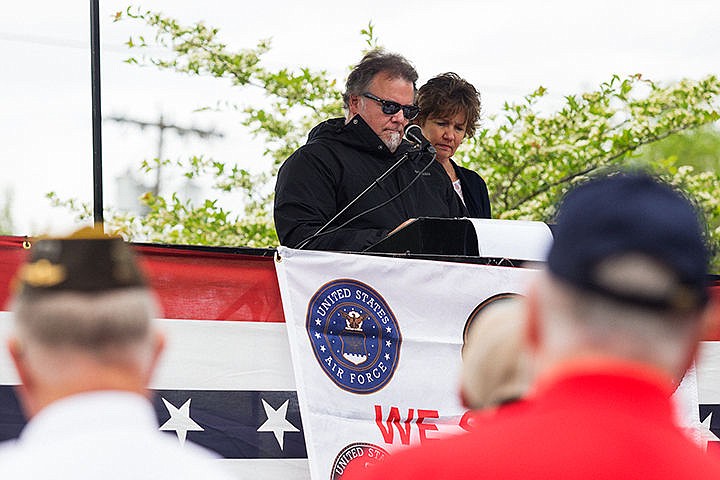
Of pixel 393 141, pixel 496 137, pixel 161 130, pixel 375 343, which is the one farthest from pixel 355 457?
pixel 161 130

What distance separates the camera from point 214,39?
10.7m

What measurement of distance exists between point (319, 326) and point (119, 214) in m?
→ 7.72

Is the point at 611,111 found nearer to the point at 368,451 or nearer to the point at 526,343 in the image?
the point at 368,451

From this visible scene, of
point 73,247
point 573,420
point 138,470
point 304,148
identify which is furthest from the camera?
point 304,148

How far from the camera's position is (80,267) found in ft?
5.06

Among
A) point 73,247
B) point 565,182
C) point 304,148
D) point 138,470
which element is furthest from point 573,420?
point 565,182

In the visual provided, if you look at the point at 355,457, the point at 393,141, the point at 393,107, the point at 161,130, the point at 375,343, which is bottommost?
the point at 355,457

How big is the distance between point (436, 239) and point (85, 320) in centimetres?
255

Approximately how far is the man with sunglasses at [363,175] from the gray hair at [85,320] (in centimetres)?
251

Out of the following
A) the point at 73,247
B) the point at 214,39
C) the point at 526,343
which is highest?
the point at 214,39

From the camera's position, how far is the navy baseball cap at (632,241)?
1.34 metres

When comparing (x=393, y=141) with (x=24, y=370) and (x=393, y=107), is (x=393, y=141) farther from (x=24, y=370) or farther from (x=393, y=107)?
(x=24, y=370)

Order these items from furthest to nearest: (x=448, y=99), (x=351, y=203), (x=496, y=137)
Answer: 1. (x=496, y=137)
2. (x=448, y=99)
3. (x=351, y=203)

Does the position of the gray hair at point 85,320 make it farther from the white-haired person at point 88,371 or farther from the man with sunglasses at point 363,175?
the man with sunglasses at point 363,175
